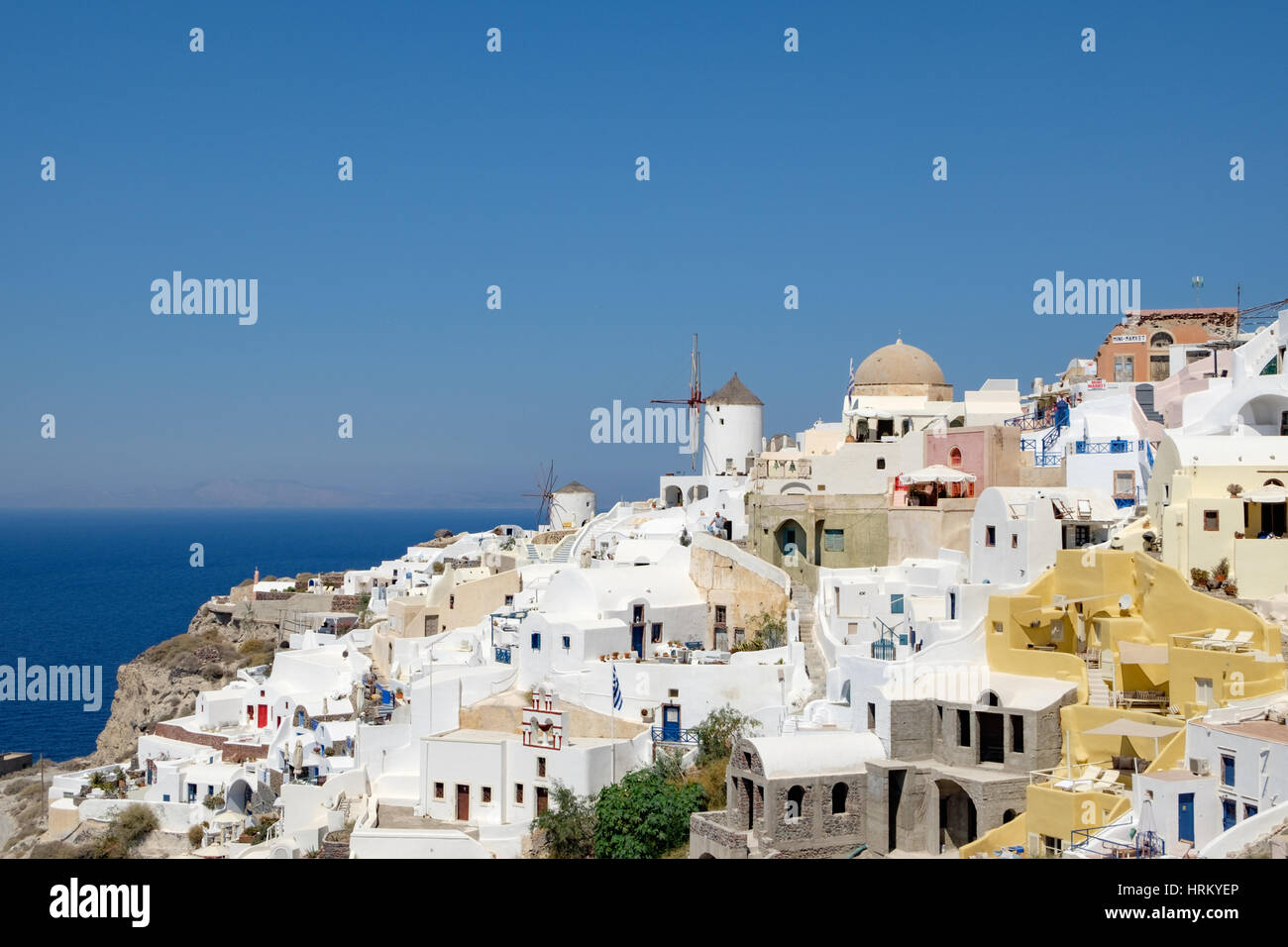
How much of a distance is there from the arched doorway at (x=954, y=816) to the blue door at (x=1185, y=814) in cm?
589

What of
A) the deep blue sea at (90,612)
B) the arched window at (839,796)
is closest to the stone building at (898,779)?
the arched window at (839,796)

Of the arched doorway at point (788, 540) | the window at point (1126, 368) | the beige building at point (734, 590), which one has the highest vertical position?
the window at point (1126, 368)

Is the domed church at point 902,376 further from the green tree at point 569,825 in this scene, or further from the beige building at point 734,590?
the green tree at point 569,825

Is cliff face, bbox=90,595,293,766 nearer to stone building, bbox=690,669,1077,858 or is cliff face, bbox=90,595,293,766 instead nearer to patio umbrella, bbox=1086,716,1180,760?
stone building, bbox=690,669,1077,858

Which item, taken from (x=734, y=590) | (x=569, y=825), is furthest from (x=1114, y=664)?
(x=734, y=590)

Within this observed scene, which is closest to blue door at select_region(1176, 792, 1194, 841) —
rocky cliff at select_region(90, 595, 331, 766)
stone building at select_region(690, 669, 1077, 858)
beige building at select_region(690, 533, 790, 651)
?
stone building at select_region(690, 669, 1077, 858)

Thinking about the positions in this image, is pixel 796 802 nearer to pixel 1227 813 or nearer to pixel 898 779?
pixel 898 779

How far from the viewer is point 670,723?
29.2 metres

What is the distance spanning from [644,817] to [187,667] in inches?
1348

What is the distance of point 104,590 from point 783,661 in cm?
13038

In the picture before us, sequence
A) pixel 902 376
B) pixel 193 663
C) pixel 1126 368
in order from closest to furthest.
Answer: pixel 1126 368 → pixel 902 376 → pixel 193 663

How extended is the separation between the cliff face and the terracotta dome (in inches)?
1034

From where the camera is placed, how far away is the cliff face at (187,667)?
51.8m

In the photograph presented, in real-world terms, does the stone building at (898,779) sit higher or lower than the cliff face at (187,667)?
higher
